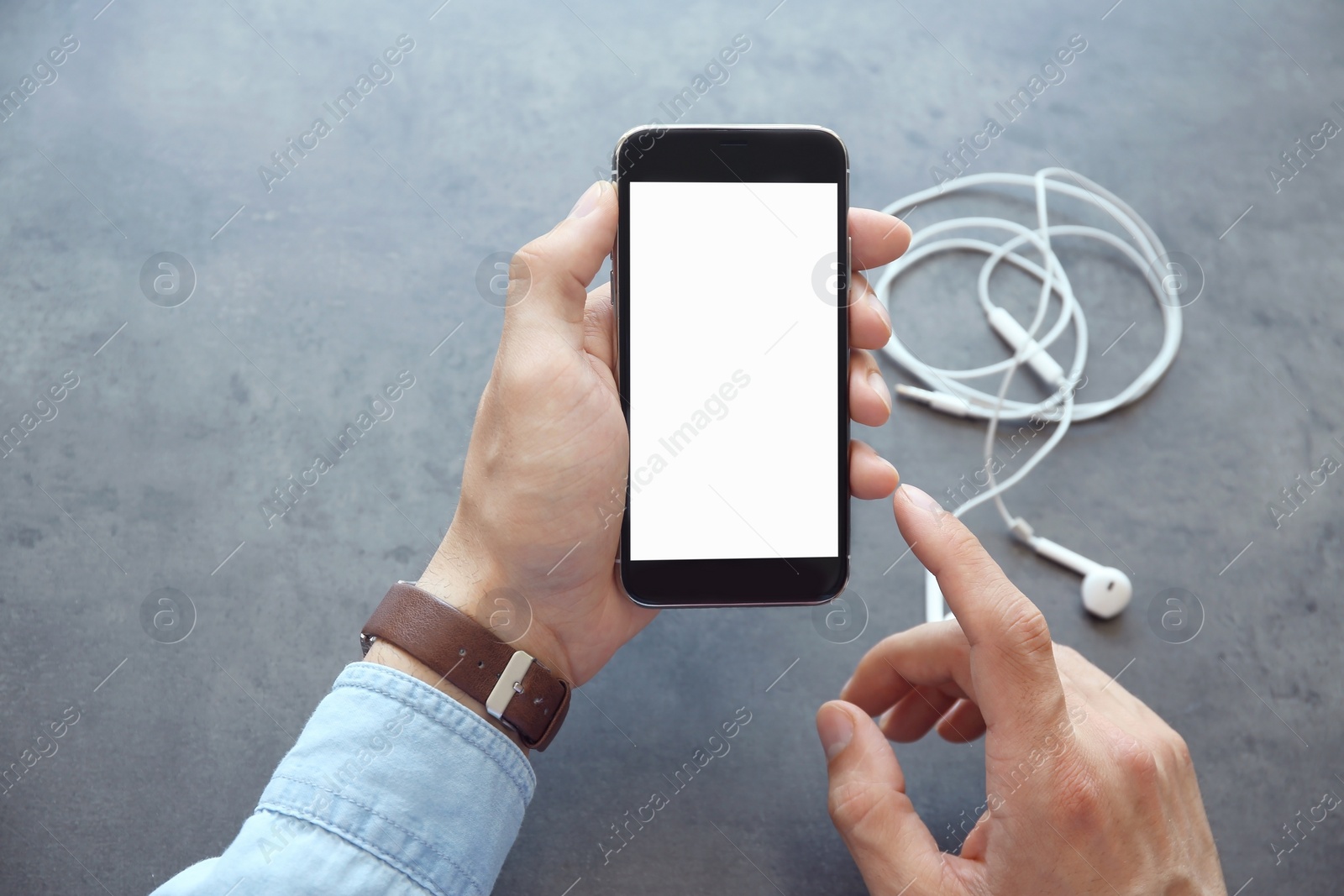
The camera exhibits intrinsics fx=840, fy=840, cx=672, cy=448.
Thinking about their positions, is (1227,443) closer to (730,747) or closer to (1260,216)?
(1260,216)

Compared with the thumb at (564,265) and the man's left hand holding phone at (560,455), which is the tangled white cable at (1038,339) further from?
the thumb at (564,265)

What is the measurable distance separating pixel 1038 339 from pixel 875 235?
30 centimetres

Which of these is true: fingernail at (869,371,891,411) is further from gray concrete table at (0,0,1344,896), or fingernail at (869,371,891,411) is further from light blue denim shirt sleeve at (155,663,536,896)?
light blue denim shirt sleeve at (155,663,536,896)

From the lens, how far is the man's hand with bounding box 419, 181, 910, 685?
0.67 metres

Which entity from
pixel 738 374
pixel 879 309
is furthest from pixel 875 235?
pixel 738 374

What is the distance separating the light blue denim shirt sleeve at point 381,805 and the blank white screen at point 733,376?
206 mm

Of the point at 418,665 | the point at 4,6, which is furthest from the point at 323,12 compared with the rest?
the point at 418,665

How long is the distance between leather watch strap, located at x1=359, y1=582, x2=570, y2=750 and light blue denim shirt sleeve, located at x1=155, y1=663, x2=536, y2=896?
2 cm

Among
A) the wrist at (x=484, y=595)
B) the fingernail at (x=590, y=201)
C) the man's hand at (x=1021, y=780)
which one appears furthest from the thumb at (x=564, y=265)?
the man's hand at (x=1021, y=780)

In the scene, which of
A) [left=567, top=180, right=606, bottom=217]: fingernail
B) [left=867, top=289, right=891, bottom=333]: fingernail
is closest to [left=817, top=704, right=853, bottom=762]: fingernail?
[left=867, top=289, right=891, bottom=333]: fingernail

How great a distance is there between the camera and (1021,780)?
0.56 m

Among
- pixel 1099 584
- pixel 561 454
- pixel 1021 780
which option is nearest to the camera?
pixel 1021 780

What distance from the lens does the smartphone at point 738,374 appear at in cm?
69

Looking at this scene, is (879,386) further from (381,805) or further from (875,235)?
(381,805)
